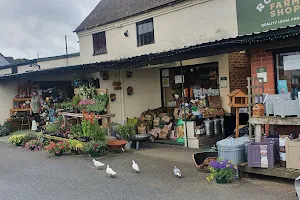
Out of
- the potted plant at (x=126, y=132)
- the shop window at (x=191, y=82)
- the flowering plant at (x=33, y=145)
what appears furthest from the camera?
the flowering plant at (x=33, y=145)

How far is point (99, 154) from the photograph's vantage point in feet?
32.0

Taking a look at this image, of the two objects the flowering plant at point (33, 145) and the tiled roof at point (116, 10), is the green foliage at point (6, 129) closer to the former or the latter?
the flowering plant at point (33, 145)

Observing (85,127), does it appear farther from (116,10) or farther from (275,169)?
(116,10)

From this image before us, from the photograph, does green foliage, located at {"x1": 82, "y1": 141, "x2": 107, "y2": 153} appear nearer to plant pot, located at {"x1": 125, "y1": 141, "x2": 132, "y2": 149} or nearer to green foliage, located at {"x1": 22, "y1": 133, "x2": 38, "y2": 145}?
plant pot, located at {"x1": 125, "y1": 141, "x2": 132, "y2": 149}

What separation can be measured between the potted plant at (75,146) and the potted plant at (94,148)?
352mm

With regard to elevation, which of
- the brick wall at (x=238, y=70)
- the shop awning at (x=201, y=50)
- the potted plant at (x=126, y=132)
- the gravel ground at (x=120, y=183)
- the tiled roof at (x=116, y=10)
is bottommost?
the gravel ground at (x=120, y=183)

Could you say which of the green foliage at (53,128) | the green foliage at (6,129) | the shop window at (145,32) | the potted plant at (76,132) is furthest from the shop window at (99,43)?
the potted plant at (76,132)

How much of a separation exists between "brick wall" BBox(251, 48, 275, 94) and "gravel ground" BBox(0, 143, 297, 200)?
2274mm

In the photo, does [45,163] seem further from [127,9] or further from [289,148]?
[127,9]

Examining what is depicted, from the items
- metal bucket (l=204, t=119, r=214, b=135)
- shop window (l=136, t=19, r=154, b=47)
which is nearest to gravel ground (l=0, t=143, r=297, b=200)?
metal bucket (l=204, t=119, r=214, b=135)

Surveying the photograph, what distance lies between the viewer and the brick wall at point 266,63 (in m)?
7.36

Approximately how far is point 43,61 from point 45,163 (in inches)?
686

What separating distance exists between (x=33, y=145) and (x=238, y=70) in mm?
8075

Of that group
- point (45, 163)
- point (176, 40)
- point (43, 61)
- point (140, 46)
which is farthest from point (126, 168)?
point (43, 61)
